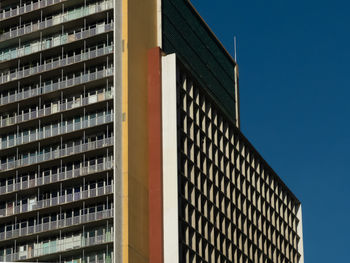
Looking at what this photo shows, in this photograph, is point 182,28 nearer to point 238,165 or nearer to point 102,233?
→ point 238,165

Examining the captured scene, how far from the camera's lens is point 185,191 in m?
119

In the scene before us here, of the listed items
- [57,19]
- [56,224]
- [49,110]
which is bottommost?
[56,224]

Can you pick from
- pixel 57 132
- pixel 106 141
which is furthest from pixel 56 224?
pixel 57 132

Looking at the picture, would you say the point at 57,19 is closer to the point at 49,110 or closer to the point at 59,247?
the point at 49,110

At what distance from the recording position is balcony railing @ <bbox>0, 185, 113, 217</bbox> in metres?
112

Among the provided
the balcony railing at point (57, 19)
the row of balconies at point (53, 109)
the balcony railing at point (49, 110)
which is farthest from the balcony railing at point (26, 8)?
the balcony railing at point (49, 110)

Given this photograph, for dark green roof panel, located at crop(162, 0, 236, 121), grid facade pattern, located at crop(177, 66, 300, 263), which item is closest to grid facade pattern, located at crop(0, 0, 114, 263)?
grid facade pattern, located at crop(177, 66, 300, 263)

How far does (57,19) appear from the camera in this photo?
123250 mm

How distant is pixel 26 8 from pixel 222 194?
33.5 metres

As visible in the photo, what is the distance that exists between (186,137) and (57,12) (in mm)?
21482

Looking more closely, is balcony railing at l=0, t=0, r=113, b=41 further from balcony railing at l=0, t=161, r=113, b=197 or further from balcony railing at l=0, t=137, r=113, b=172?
balcony railing at l=0, t=161, r=113, b=197

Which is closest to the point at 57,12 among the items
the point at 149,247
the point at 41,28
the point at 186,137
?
the point at 41,28

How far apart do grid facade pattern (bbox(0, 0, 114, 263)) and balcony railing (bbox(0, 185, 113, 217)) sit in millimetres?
121

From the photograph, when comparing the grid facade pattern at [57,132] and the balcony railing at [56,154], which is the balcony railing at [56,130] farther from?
the balcony railing at [56,154]
